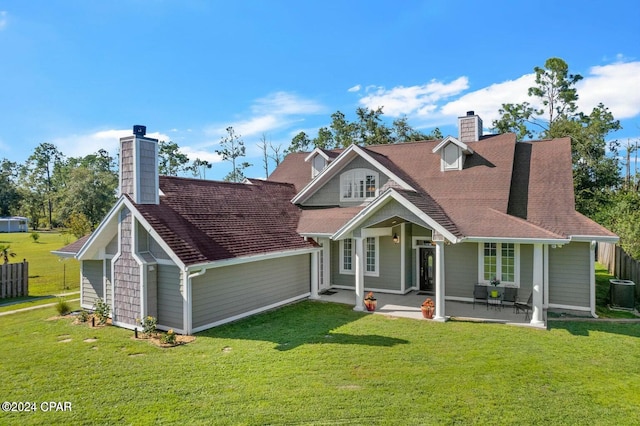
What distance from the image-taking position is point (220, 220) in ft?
43.8

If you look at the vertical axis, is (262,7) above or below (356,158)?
above

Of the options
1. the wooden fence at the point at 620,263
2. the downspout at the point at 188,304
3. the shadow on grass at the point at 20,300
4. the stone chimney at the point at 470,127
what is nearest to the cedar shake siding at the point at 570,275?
the wooden fence at the point at 620,263

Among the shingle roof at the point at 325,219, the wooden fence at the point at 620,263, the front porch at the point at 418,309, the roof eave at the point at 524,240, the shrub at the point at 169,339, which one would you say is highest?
the shingle roof at the point at 325,219

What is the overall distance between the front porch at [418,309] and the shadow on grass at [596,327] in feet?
1.87

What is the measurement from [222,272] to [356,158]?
8.52 meters

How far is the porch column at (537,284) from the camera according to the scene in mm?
11344

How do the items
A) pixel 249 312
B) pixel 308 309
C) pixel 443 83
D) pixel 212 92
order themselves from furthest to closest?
pixel 443 83 < pixel 212 92 < pixel 308 309 < pixel 249 312

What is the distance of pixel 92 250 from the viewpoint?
12.5 metres

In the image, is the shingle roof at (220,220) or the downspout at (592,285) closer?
the shingle roof at (220,220)

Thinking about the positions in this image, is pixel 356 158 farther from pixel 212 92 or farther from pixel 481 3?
pixel 212 92

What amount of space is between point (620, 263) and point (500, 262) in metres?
7.47

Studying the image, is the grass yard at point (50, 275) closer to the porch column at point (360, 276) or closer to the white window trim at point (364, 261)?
the white window trim at point (364, 261)

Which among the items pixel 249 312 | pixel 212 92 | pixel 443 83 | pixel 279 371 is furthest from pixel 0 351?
pixel 443 83

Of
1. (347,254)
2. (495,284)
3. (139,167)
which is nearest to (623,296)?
(495,284)
